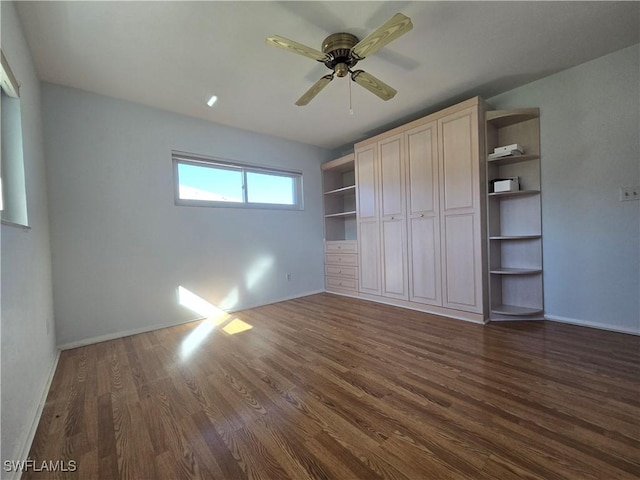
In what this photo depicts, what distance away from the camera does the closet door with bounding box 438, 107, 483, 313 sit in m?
2.68

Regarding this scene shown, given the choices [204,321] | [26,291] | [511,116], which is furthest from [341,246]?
[26,291]

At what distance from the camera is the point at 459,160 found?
2779 millimetres

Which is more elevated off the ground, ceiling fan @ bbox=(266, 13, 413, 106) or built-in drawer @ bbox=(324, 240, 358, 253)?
ceiling fan @ bbox=(266, 13, 413, 106)

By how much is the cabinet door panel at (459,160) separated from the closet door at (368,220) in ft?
3.16

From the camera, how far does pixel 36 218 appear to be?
1.90 meters

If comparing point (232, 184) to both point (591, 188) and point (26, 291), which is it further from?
point (591, 188)

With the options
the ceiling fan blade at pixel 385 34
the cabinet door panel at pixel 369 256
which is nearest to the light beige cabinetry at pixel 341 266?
the cabinet door panel at pixel 369 256

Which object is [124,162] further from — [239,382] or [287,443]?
[287,443]

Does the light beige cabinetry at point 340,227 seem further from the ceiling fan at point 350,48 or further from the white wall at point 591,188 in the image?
the white wall at point 591,188

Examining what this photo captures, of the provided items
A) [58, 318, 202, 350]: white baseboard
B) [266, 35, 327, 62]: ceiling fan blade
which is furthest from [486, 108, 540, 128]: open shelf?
[58, 318, 202, 350]: white baseboard

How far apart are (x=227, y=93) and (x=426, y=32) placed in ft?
6.27

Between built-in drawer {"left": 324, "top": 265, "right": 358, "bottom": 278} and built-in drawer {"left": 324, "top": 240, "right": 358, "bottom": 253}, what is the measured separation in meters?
0.27

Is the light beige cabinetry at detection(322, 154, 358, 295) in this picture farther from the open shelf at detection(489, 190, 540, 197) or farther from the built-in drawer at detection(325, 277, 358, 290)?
the open shelf at detection(489, 190, 540, 197)

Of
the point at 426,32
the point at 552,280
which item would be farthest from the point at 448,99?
the point at 552,280
